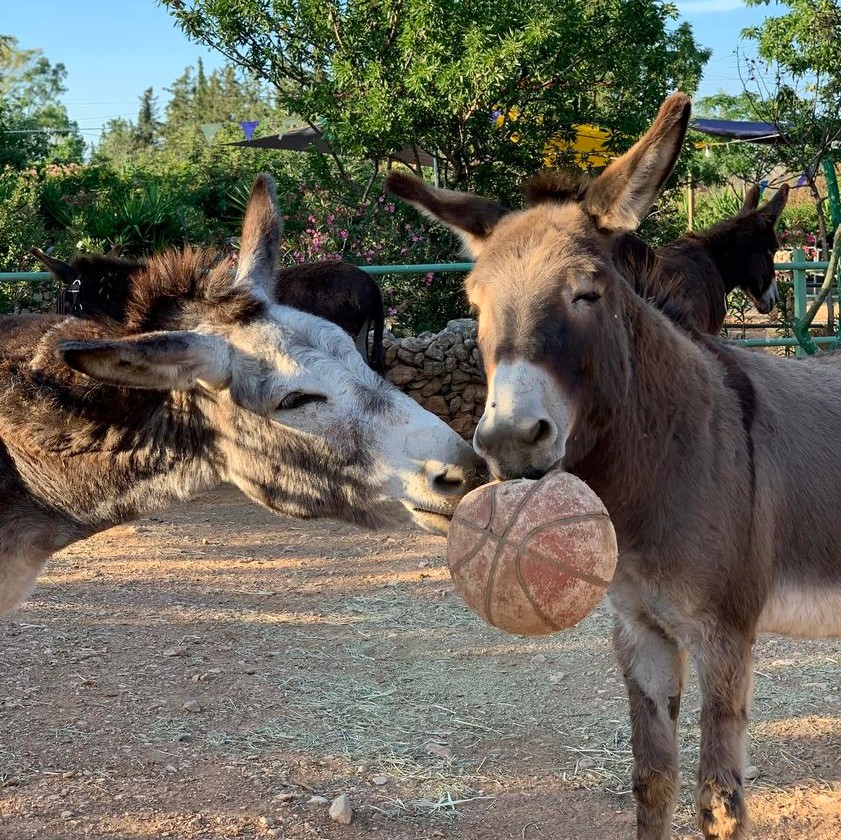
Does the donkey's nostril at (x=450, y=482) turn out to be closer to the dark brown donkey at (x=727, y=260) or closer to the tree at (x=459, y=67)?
the dark brown donkey at (x=727, y=260)

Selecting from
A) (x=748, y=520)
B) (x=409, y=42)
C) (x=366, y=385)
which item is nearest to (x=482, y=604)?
(x=366, y=385)

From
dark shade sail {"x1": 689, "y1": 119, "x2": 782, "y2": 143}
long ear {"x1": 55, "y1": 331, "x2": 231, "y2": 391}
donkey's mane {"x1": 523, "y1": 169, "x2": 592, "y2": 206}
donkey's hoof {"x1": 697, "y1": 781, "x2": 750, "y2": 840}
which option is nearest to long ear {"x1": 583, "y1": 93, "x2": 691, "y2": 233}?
donkey's mane {"x1": 523, "y1": 169, "x2": 592, "y2": 206}

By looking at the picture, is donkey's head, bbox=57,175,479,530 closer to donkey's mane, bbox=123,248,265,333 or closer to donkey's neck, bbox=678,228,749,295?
donkey's mane, bbox=123,248,265,333

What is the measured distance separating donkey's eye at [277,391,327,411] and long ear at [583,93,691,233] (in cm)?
110

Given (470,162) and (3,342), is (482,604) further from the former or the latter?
Result: (470,162)

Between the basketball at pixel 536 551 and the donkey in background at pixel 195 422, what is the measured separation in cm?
38

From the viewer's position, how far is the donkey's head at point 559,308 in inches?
103

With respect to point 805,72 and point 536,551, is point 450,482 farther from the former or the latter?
point 805,72

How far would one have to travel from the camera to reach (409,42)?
10.1 meters

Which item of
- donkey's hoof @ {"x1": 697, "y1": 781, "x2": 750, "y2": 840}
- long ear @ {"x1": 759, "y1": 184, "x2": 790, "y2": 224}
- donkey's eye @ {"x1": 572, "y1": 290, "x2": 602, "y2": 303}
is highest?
long ear @ {"x1": 759, "y1": 184, "x2": 790, "y2": 224}

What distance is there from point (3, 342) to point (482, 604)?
6.60ft

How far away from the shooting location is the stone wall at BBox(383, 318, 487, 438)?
949 cm

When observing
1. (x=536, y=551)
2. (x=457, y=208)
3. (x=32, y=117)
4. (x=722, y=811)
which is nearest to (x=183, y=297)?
(x=457, y=208)

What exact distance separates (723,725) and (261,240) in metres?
2.43
